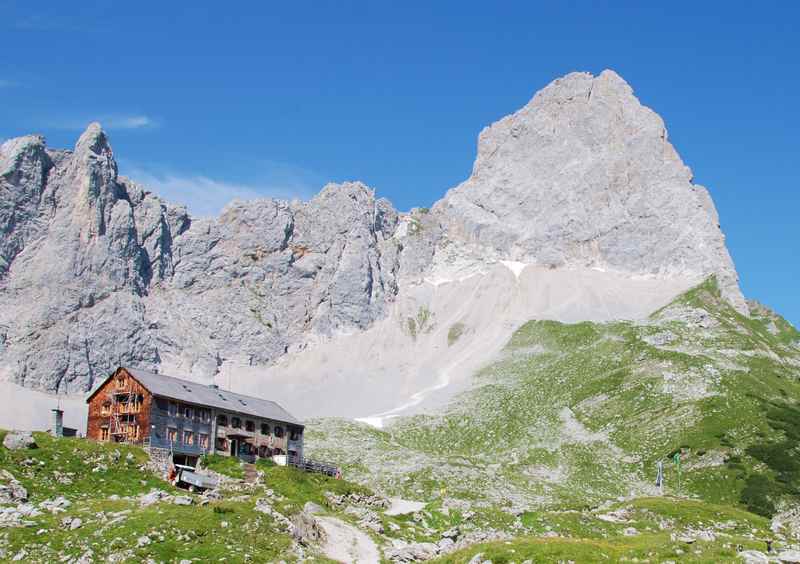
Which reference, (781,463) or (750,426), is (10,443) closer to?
(781,463)

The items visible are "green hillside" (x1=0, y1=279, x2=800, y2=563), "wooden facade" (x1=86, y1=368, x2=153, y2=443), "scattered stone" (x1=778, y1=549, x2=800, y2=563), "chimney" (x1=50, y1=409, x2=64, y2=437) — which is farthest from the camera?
"wooden facade" (x1=86, y1=368, x2=153, y2=443)

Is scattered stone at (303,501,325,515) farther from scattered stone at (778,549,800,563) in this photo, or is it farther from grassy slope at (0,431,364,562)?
scattered stone at (778,549,800,563)

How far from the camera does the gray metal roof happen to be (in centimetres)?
8269

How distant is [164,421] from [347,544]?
29.2 metres

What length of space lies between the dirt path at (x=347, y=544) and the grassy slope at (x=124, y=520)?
350cm

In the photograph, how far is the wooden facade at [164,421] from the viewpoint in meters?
79.7

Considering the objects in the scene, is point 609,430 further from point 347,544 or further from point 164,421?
→ point 347,544

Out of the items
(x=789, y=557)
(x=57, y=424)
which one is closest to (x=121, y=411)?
(x=57, y=424)

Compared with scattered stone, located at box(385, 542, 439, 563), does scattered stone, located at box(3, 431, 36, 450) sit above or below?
above

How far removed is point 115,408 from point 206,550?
126ft

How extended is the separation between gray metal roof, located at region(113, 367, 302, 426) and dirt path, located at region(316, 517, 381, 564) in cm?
2539

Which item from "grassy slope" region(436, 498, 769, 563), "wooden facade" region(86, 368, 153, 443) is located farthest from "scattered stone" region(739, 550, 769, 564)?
"wooden facade" region(86, 368, 153, 443)

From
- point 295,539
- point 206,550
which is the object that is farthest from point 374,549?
point 206,550

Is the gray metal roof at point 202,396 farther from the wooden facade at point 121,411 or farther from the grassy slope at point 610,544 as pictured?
the grassy slope at point 610,544
